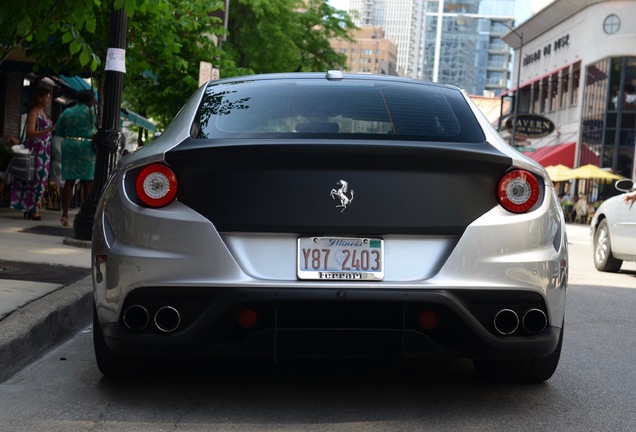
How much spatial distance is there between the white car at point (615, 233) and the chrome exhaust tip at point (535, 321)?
8821 mm

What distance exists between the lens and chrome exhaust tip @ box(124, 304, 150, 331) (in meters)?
4.55

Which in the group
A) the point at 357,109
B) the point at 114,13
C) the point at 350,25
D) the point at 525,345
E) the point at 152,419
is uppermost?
the point at 350,25

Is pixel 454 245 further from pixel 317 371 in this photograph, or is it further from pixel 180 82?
pixel 180 82

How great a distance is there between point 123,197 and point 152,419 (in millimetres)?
941

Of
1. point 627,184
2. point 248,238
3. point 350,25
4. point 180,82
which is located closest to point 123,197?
point 248,238

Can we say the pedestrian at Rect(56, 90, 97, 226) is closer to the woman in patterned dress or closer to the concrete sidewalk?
the woman in patterned dress

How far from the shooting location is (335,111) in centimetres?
512

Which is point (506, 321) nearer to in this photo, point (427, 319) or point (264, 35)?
point (427, 319)

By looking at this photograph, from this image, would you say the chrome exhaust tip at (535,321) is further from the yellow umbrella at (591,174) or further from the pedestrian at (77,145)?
the yellow umbrella at (591,174)

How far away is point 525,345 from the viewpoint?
460cm

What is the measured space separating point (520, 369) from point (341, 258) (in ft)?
4.52

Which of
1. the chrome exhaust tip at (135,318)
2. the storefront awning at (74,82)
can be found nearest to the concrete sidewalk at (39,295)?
the chrome exhaust tip at (135,318)

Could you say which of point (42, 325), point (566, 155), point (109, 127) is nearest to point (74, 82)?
point (109, 127)

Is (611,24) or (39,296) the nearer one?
(39,296)
